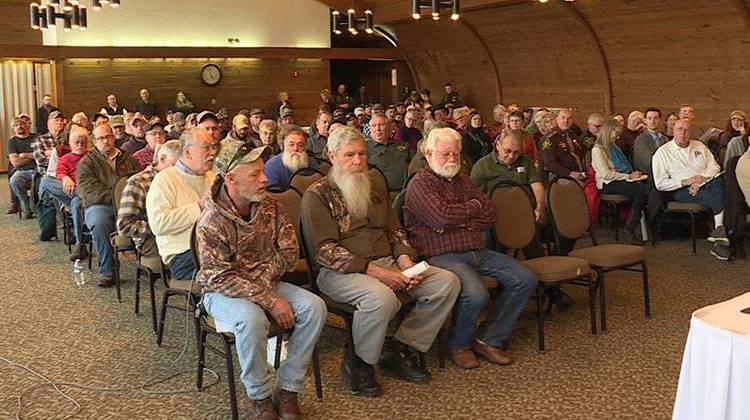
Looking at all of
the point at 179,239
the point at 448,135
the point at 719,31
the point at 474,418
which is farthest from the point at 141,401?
the point at 719,31

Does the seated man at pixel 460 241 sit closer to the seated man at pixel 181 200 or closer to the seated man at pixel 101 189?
the seated man at pixel 181 200

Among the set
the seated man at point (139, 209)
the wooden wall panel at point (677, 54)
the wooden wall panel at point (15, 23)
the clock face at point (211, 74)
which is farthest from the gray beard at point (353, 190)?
the clock face at point (211, 74)

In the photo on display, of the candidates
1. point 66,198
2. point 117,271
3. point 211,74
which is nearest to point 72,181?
point 66,198

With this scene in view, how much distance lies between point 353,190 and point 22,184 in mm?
6926

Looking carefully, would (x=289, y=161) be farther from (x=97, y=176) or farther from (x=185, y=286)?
(x=185, y=286)

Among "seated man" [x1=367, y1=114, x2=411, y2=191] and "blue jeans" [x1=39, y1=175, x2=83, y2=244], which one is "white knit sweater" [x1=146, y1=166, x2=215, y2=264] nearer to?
"blue jeans" [x1=39, y1=175, x2=83, y2=244]

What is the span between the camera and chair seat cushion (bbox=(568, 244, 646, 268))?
4.93 m

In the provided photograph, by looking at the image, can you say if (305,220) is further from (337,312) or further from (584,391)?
(584,391)

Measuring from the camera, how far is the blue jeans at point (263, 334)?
3.47 m

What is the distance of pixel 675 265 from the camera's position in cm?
668

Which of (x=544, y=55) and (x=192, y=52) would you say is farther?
(x=192, y=52)

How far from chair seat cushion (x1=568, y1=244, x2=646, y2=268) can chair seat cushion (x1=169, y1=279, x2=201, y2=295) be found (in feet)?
7.64

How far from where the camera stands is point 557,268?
15.3 feet

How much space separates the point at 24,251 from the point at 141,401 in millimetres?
4377
